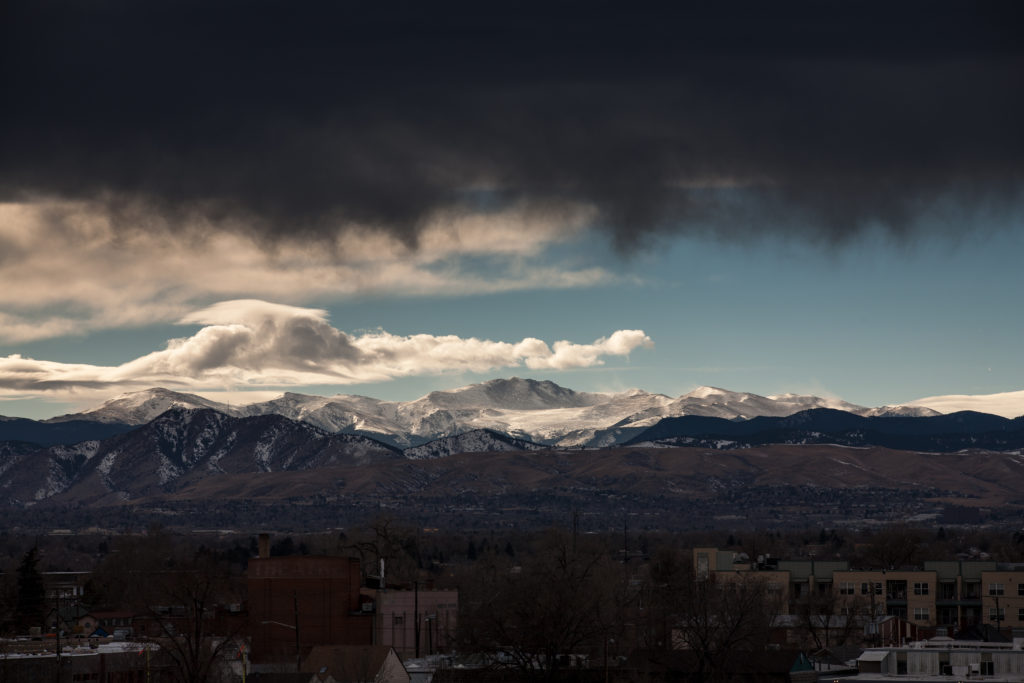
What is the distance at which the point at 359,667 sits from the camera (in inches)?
5655

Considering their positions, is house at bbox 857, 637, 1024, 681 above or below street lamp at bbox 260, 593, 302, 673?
above

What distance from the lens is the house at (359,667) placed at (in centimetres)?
14338

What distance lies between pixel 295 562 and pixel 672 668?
186 feet

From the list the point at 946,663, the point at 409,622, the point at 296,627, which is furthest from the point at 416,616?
the point at 946,663

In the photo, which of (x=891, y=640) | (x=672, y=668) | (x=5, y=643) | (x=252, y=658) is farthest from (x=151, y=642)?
(x=891, y=640)

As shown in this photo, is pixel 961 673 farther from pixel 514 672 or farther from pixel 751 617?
pixel 514 672

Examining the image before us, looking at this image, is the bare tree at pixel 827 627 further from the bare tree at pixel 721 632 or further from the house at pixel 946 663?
the house at pixel 946 663

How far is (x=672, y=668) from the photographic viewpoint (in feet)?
466

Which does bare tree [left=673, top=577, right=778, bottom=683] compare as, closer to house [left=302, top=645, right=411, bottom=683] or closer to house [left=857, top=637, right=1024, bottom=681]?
house [left=857, top=637, right=1024, bottom=681]

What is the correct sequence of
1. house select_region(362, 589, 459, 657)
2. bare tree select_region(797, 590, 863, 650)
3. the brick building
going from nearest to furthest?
bare tree select_region(797, 590, 863, 650) → the brick building → house select_region(362, 589, 459, 657)

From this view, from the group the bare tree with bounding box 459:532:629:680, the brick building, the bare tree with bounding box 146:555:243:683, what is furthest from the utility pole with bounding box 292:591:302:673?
the bare tree with bounding box 459:532:629:680

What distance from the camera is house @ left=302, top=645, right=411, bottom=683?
14338 cm

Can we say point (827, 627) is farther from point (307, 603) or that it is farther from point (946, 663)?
point (307, 603)

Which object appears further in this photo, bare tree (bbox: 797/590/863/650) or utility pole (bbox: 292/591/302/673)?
bare tree (bbox: 797/590/863/650)
